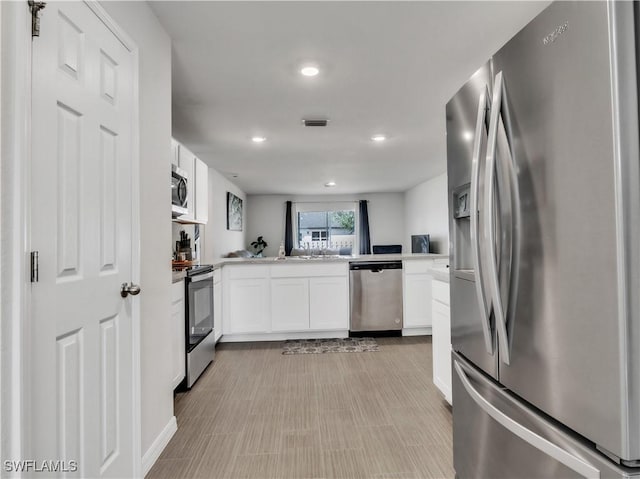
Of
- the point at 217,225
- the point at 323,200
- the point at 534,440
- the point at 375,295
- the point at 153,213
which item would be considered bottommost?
the point at 375,295

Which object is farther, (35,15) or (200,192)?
(200,192)

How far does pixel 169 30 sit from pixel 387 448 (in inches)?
103

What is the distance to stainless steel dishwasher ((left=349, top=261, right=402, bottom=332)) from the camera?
4219mm

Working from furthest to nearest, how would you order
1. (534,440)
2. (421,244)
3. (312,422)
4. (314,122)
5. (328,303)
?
(421,244) < (328,303) < (314,122) < (312,422) < (534,440)

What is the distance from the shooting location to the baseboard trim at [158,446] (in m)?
1.71

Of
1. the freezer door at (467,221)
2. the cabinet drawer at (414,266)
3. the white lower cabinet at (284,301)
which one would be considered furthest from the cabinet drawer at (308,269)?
the freezer door at (467,221)

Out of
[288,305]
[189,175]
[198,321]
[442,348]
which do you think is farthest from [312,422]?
[189,175]

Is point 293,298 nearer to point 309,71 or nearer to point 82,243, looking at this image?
point 309,71

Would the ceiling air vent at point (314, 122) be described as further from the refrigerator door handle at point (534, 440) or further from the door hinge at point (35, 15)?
the refrigerator door handle at point (534, 440)

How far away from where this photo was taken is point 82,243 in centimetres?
125

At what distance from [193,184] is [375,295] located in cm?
240

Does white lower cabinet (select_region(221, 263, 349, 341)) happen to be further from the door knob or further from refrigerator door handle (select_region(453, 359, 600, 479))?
refrigerator door handle (select_region(453, 359, 600, 479))

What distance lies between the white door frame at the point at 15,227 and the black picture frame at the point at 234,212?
5586 millimetres

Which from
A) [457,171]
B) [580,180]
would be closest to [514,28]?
[457,171]
